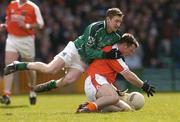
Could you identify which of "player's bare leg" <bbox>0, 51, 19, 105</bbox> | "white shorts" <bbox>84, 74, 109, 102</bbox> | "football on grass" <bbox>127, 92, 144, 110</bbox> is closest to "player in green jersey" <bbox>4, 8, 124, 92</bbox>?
"white shorts" <bbox>84, 74, 109, 102</bbox>

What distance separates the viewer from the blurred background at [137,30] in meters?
25.0

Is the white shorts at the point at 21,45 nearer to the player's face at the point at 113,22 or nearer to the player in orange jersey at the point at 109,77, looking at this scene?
the player in orange jersey at the point at 109,77

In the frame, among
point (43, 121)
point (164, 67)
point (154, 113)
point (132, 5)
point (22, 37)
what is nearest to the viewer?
point (43, 121)

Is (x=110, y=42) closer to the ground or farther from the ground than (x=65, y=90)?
farther from the ground

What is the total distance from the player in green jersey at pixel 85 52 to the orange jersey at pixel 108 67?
0.30 feet

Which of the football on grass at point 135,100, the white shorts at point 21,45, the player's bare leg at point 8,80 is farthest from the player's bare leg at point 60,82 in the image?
the white shorts at point 21,45

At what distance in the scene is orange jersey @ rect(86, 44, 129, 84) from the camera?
1277 cm

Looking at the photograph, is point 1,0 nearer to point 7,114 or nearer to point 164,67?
point 164,67

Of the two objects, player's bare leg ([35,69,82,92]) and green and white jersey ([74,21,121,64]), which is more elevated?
green and white jersey ([74,21,121,64])

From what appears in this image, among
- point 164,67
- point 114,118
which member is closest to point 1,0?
point 164,67

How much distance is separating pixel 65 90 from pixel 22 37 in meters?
6.83

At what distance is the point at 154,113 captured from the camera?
12727mm

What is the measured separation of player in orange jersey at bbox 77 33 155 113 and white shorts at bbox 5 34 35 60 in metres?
4.12

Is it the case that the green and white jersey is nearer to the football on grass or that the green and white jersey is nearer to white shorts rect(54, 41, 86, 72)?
white shorts rect(54, 41, 86, 72)
